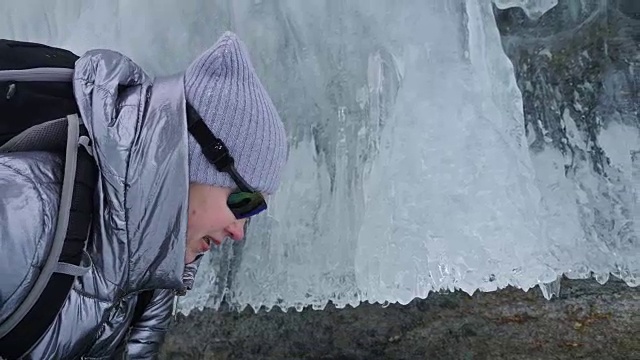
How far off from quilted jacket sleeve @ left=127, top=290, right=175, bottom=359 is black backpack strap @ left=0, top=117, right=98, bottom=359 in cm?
24

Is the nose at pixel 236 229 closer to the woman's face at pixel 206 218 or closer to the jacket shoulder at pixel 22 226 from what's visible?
the woman's face at pixel 206 218

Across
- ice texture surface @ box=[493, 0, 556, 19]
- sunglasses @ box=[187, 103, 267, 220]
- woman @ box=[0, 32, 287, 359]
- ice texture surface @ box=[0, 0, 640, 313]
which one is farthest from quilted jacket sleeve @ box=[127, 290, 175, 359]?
ice texture surface @ box=[493, 0, 556, 19]

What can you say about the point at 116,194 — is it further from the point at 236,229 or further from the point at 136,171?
the point at 236,229

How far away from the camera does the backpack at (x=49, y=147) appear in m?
0.71

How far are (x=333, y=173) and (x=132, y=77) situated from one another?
3.01ft

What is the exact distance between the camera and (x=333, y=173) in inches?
66.6

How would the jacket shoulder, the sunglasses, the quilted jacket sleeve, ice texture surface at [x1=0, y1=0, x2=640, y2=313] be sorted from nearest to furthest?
1. the jacket shoulder
2. the sunglasses
3. the quilted jacket sleeve
4. ice texture surface at [x1=0, y1=0, x2=640, y2=313]

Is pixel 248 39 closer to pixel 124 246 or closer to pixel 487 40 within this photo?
pixel 487 40

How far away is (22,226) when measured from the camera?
70 cm

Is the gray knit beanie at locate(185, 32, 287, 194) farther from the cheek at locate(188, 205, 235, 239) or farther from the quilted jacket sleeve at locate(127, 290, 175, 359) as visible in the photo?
the quilted jacket sleeve at locate(127, 290, 175, 359)

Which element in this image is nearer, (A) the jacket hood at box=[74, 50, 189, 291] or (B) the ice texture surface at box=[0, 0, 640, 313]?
(A) the jacket hood at box=[74, 50, 189, 291]

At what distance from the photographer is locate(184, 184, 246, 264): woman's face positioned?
83cm

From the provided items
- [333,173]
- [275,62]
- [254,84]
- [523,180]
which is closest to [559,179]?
[523,180]

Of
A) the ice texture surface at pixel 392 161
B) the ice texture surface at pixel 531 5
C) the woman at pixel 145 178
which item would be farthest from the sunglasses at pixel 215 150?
the ice texture surface at pixel 531 5
